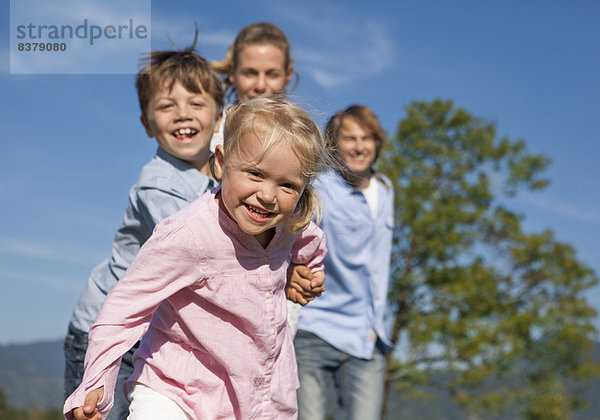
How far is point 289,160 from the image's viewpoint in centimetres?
212

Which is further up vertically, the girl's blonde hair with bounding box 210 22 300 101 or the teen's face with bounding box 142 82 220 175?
the girl's blonde hair with bounding box 210 22 300 101

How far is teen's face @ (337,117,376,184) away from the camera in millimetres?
4227

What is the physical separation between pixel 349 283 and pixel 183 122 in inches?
58.5

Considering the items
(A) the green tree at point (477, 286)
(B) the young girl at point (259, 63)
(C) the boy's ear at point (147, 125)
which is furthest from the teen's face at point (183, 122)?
(A) the green tree at point (477, 286)

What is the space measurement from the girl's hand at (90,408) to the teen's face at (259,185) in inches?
27.0

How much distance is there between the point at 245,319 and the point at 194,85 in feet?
4.32

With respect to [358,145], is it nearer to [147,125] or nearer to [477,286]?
[147,125]

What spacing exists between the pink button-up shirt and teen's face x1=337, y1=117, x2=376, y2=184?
1.97 metres

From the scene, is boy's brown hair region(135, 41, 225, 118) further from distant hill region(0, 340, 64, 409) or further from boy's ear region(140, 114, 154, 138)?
distant hill region(0, 340, 64, 409)

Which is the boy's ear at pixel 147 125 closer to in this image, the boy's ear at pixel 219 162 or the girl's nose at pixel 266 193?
the boy's ear at pixel 219 162

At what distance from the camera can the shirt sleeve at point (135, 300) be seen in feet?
6.62

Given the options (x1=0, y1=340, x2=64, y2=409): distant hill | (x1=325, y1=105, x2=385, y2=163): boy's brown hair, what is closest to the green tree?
(x1=325, y1=105, x2=385, y2=163): boy's brown hair

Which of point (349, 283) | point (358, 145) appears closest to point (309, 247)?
point (349, 283)

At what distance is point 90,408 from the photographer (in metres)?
2.00
